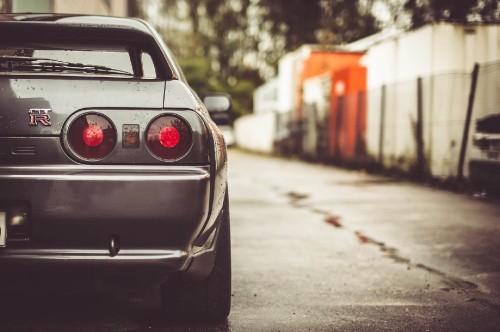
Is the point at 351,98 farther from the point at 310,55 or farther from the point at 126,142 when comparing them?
the point at 126,142

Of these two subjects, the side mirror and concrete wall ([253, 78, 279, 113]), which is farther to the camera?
concrete wall ([253, 78, 279, 113])

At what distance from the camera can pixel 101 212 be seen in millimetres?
2701

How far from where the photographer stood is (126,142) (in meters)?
2.78

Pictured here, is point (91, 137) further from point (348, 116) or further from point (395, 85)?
point (348, 116)

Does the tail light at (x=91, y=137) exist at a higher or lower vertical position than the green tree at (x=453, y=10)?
lower

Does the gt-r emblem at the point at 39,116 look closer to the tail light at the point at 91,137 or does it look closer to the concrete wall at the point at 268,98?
the tail light at the point at 91,137

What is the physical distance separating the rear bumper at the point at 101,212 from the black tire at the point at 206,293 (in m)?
0.54

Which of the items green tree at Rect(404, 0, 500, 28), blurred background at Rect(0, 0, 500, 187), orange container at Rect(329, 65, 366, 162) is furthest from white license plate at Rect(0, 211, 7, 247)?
orange container at Rect(329, 65, 366, 162)

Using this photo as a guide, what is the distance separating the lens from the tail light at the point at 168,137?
280cm

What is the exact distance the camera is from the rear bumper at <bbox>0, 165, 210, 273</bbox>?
2.68 m

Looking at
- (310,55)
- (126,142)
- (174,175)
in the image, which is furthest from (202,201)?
(310,55)

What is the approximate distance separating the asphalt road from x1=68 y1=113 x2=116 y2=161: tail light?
0.99 m

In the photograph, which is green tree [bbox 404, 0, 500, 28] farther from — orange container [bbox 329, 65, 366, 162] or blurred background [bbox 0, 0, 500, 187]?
orange container [bbox 329, 65, 366, 162]

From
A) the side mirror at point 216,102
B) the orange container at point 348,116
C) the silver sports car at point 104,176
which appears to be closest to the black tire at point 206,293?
the silver sports car at point 104,176
